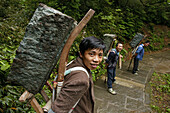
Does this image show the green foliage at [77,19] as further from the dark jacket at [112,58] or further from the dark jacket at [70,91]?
the dark jacket at [70,91]

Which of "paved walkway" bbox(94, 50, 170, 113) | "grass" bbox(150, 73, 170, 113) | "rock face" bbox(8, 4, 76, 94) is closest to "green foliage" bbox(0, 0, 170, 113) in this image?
"grass" bbox(150, 73, 170, 113)

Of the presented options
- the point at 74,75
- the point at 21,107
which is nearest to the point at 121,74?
the point at 21,107

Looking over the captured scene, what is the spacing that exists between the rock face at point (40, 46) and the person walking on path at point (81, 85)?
24 centimetres

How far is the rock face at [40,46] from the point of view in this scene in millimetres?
1071

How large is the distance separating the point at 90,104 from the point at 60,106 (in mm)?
442

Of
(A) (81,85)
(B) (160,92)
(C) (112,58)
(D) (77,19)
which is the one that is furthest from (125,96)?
(D) (77,19)

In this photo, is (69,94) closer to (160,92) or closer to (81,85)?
(81,85)

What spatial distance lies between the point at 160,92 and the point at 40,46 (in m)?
5.27

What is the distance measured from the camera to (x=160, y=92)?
495 cm

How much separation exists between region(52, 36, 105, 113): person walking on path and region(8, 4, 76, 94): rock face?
0.24m

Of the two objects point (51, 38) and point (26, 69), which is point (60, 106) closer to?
point (26, 69)

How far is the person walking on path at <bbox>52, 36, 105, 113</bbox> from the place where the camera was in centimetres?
113

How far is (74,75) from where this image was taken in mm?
1194

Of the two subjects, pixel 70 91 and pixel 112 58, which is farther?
pixel 112 58
